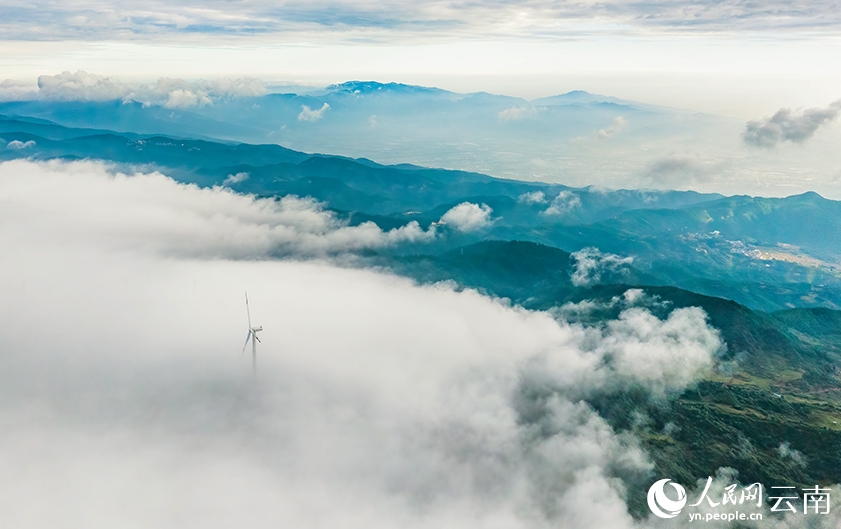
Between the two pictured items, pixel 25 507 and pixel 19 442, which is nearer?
pixel 25 507

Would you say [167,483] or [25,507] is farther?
[167,483]

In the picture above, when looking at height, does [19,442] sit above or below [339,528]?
above

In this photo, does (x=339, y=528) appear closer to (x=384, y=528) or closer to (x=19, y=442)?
(x=384, y=528)

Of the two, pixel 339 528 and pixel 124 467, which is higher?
pixel 124 467

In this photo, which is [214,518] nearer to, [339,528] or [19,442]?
[339,528]

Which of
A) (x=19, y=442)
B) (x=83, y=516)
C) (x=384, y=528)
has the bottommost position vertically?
(x=384, y=528)

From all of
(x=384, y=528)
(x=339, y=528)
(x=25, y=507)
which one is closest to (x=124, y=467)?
(x=25, y=507)

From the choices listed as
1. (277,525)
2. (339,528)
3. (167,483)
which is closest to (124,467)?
(167,483)
